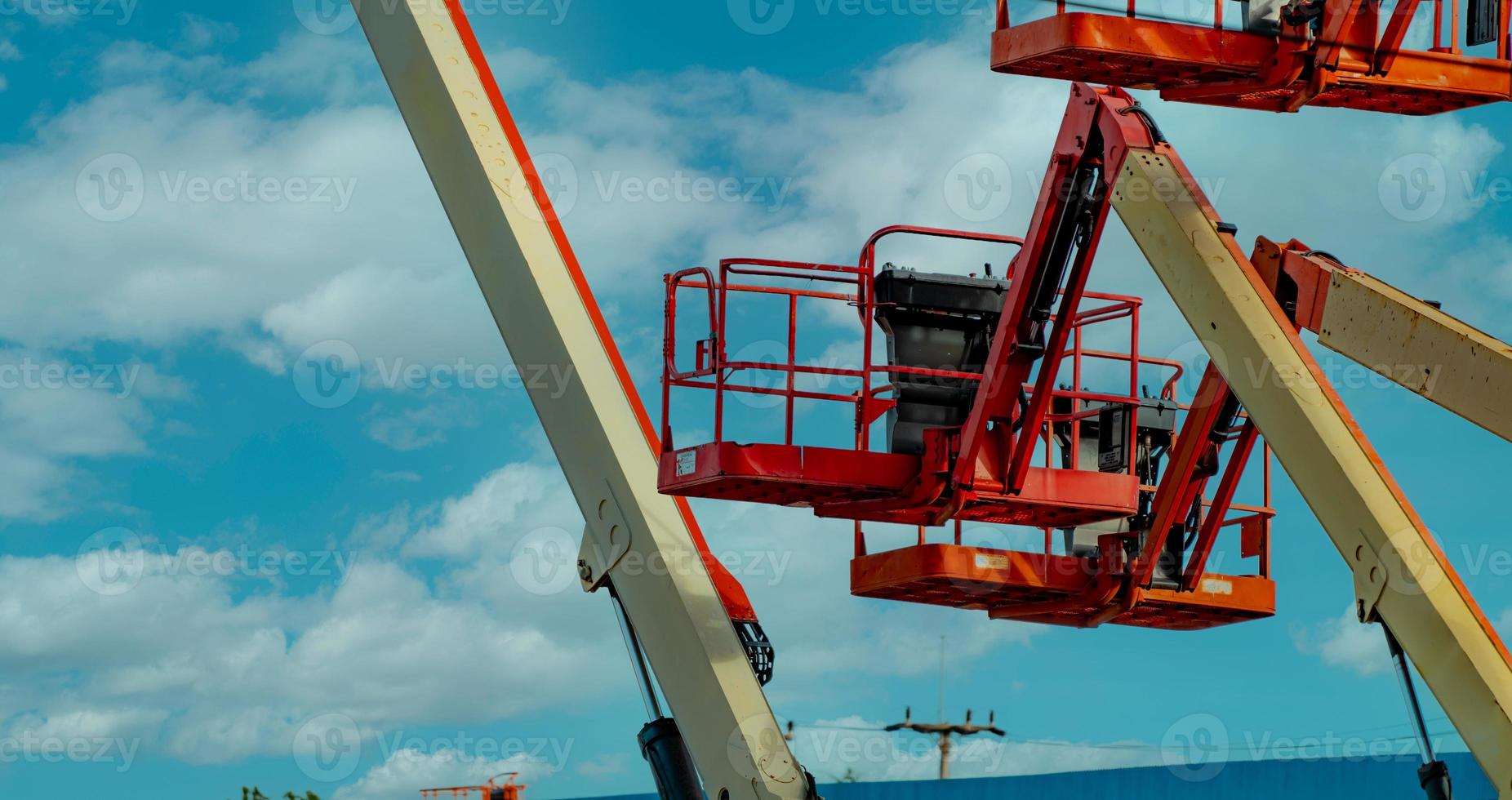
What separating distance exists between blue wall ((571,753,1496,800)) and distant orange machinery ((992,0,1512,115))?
5.54 metres

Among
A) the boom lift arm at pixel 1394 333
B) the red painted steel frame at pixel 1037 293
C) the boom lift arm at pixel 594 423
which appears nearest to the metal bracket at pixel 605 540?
the boom lift arm at pixel 594 423

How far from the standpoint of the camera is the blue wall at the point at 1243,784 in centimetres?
1366

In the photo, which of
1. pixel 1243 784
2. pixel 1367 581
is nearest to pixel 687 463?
pixel 1367 581

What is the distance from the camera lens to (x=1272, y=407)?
8992mm

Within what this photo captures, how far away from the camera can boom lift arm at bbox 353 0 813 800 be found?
973 centimetres

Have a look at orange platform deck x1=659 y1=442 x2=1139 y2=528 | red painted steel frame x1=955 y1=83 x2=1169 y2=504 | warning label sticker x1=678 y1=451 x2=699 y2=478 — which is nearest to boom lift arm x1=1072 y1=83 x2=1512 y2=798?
red painted steel frame x1=955 y1=83 x2=1169 y2=504

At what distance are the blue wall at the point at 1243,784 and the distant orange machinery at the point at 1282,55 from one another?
18.2 ft

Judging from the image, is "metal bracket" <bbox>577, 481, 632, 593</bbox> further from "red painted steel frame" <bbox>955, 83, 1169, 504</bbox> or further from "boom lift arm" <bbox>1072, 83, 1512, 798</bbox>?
"boom lift arm" <bbox>1072, 83, 1512, 798</bbox>

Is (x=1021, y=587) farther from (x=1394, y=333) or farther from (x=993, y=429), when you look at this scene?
(x=1394, y=333)

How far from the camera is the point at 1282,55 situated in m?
10.0

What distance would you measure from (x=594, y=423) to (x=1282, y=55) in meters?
4.26

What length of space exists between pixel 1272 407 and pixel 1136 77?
2140 mm

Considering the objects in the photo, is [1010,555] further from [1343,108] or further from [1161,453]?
[1343,108]

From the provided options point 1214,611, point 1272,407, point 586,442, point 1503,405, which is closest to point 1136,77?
point 1272,407
